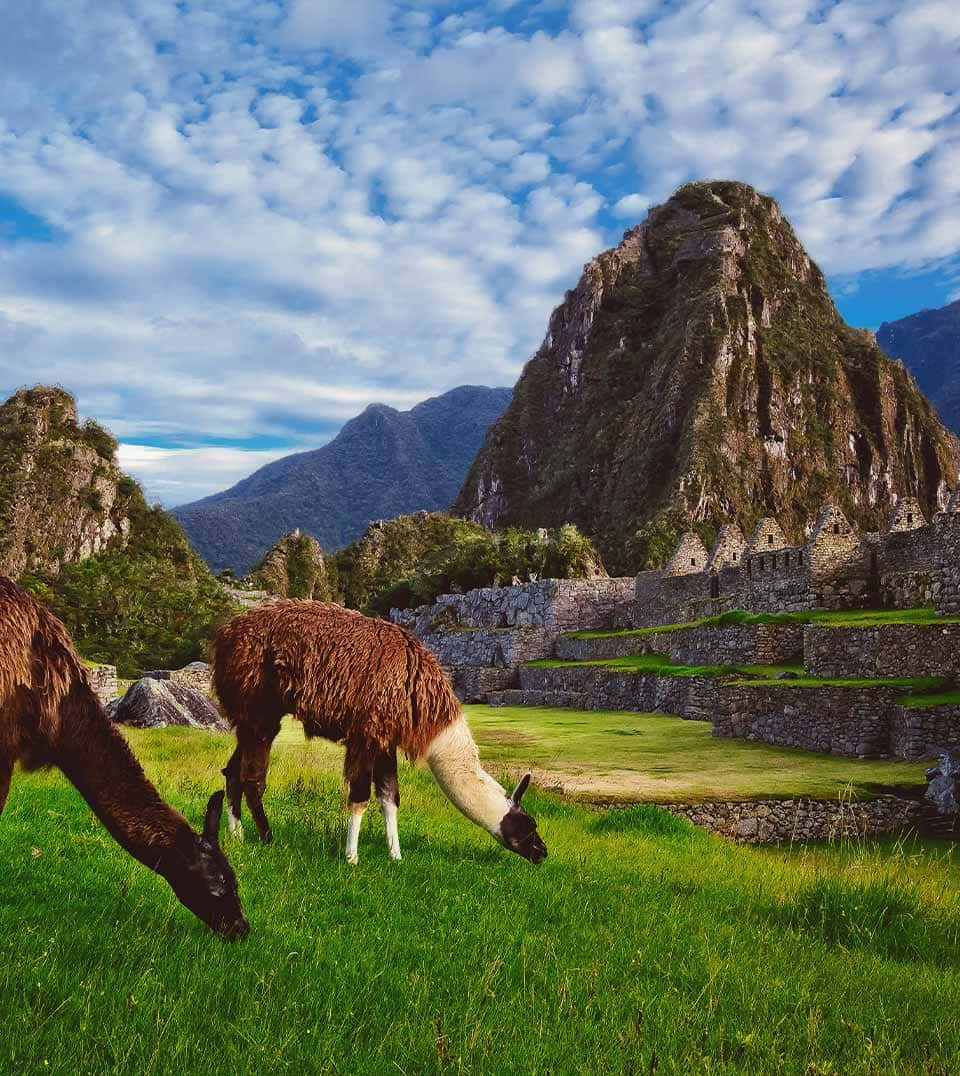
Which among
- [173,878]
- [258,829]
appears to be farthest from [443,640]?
[173,878]

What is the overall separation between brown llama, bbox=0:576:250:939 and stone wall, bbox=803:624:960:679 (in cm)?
1597

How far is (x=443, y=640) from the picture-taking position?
47.4 meters

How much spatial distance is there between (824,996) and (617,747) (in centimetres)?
1443

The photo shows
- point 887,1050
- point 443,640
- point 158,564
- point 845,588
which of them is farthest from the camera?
point 158,564

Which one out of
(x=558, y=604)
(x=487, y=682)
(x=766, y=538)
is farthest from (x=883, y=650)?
(x=558, y=604)

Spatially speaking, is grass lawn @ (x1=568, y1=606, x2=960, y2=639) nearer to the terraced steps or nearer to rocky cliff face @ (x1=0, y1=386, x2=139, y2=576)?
the terraced steps

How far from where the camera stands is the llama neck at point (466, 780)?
704cm

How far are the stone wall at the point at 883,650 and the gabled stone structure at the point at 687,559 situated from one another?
2084cm

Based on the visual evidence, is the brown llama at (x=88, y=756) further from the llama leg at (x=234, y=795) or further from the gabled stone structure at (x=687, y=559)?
the gabled stone structure at (x=687, y=559)

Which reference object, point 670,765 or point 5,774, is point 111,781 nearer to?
point 5,774

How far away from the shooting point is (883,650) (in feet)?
60.2

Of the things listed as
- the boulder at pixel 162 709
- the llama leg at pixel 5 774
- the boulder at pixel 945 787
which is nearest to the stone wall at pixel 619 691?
the boulder at pixel 945 787

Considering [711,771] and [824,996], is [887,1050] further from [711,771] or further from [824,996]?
[711,771]

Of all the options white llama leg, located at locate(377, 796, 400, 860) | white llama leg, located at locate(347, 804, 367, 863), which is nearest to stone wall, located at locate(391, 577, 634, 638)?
white llama leg, located at locate(377, 796, 400, 860)
